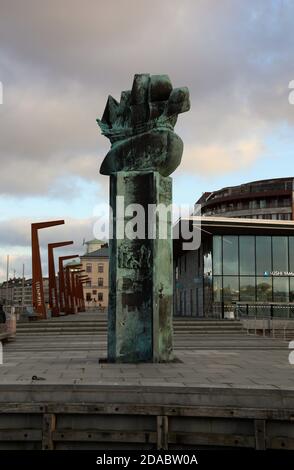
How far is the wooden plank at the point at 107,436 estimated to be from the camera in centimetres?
780

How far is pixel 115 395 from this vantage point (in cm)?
794

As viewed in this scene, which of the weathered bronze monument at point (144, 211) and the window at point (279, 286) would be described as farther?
the window at point (279, 286)

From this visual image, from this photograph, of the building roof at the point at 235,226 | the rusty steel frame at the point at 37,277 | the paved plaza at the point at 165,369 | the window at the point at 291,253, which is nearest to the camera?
the paved plaza at the point at 165,369

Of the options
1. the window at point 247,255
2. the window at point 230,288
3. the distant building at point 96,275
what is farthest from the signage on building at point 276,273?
the distant building at point 96,275

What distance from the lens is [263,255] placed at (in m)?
37.7

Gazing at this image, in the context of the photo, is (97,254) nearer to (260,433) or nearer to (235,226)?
(235,226)

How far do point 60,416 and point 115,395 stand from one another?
84cm

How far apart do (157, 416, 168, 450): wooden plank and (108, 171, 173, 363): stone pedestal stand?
14.8 ft

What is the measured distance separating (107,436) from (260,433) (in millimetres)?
2165

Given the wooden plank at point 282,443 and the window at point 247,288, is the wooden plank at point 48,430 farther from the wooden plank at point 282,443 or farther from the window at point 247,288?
the window at point 247,288

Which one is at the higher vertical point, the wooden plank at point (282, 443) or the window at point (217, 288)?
the window at point (217, 288)

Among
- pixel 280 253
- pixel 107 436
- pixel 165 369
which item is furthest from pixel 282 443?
pixel 280 253

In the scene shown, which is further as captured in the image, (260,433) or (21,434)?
(21,434)

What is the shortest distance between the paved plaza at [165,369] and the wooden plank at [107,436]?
0.72 m
